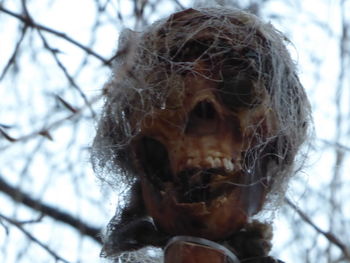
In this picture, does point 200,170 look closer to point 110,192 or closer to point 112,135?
Result: point 112,135

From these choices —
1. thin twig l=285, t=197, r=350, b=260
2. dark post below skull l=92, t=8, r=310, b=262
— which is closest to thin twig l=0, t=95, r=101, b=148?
dark post below skull l=92, t=8, r=310, b=262

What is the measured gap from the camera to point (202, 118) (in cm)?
218

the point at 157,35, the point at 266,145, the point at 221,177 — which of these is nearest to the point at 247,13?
the point at 157,35

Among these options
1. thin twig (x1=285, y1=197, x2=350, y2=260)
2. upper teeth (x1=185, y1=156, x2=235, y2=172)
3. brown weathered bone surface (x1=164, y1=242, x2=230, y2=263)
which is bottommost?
brown weathered bone surface (x1=164, y1=242, x2=230, y2=263)

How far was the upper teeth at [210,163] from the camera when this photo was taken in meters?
2.09

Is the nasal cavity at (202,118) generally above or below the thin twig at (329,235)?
below

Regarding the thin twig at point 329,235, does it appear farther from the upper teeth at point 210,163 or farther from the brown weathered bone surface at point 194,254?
the brown weathered bone surface at point 194,254

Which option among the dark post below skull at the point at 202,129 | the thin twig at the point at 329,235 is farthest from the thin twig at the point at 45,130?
the thin twig at the point at 329,235

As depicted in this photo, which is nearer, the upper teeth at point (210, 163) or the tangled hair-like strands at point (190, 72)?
the upper teeth at point (210, 163)

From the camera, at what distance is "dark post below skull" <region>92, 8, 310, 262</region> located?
210 cm

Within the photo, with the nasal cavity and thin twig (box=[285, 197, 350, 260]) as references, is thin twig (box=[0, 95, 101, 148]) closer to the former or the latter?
the nasal cavity

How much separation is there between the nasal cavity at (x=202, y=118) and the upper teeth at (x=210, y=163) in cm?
9

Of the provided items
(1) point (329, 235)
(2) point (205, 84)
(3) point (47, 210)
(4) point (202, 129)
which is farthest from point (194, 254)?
(3) point (47, 210)

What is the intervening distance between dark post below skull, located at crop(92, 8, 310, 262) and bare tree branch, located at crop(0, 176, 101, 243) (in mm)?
791
